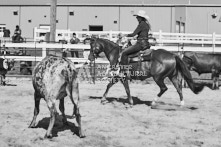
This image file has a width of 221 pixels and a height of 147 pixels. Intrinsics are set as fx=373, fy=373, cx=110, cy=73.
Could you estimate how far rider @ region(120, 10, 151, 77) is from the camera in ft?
32.6

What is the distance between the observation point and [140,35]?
1000 cm

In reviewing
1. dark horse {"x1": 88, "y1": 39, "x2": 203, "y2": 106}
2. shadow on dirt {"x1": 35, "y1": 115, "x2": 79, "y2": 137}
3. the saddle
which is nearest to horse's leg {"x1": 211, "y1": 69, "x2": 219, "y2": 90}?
dark horse {"x1": 88, "y1": 39, "x2": 203, "y2": 106}

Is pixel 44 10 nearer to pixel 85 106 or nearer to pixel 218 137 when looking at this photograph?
pixel 85 106

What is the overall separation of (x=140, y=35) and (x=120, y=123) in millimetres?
3085

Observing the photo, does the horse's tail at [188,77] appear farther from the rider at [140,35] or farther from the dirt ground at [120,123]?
the rider at [140,35]

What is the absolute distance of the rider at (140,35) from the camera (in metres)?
9.95

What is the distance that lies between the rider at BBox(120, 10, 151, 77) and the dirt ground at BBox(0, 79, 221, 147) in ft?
4.41

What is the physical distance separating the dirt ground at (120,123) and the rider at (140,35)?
1.34 m

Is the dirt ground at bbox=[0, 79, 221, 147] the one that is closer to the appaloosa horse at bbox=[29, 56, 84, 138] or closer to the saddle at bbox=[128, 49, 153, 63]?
the appaloosa horse at bbox=[29, 56, 84, 138]

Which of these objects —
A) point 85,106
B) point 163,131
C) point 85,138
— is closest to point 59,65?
point 85,138

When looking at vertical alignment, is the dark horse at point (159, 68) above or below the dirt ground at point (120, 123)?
above
